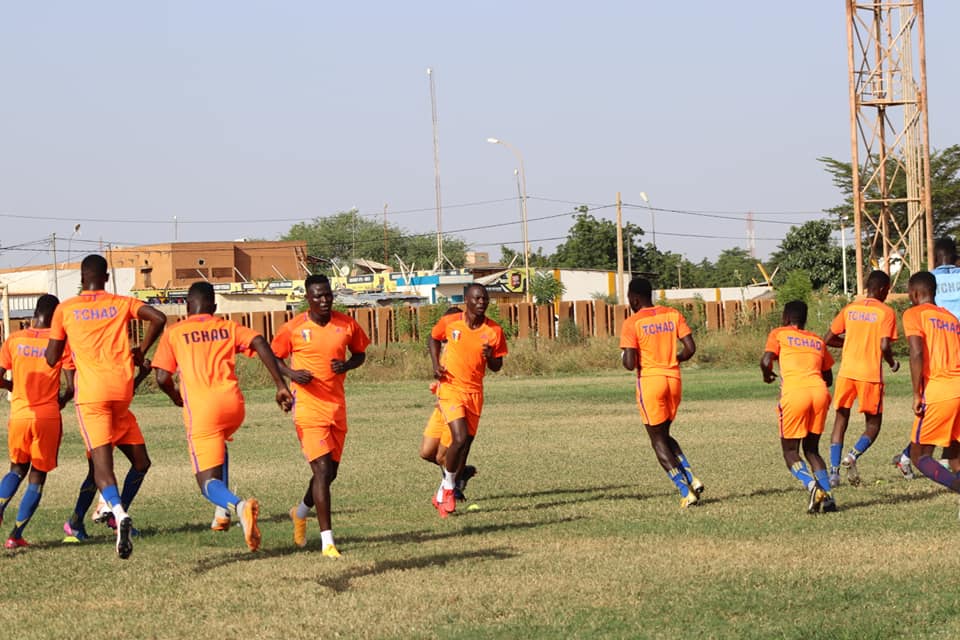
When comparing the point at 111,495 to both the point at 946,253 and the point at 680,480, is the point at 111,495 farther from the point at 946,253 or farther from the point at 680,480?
the point at 946,253

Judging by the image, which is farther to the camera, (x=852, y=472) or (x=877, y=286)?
(x=852, y=472)

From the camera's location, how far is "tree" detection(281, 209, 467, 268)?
124812 mm

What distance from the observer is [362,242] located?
127 m

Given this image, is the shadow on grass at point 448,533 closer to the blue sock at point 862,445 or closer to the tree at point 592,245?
the blue sock at point 862,445

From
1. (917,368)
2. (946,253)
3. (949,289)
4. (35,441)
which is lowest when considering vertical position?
(35,441)

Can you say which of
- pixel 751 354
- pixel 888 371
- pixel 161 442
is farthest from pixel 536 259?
pixel 161 442

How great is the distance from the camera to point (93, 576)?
9.63 metres

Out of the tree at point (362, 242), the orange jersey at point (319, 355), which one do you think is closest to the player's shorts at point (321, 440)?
the orange jersey at point (319, 355)

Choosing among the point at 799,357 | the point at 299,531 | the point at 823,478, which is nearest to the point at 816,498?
the point at 823,478

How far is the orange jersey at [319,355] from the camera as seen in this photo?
34.0 feet

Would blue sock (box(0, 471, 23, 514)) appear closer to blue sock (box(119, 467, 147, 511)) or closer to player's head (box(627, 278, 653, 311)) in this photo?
blue sock (box(119, 467, 147, 511))

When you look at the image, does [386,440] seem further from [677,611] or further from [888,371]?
[888,371]

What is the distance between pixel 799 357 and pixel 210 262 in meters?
85.4

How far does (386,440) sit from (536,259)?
88.1 meters
